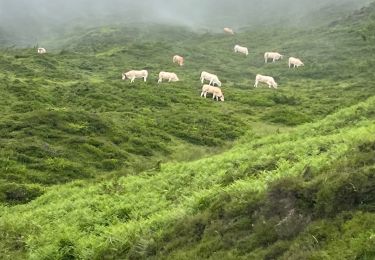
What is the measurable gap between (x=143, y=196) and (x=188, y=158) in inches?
361

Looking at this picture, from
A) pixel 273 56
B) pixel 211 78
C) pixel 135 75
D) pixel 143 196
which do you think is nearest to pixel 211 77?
pixel 211 78

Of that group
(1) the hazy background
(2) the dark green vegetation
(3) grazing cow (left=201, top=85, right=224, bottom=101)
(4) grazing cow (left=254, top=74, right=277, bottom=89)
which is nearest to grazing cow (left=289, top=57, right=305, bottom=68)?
(2) the dark green vegetation

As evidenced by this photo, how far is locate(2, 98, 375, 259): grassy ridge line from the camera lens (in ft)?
48.8

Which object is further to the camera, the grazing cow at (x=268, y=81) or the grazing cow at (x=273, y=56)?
the grazing cow at (x=273, y=56)

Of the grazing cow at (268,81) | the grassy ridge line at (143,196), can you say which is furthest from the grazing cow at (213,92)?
the grassy ridge line at (143,196)

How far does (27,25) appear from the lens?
113812 mm

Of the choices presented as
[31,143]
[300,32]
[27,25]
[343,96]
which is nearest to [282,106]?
[343,96]

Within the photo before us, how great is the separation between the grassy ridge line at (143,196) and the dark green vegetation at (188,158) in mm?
83

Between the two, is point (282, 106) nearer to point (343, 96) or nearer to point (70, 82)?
point (343, 96)

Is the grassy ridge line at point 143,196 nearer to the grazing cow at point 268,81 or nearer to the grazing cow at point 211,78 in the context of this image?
the grazing cow at point 211,78

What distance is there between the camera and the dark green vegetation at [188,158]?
10539mm

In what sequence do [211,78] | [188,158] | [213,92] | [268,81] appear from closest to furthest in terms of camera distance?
1. [188,158]
2. [213,92]
3. [211,78]
4. [268,81]

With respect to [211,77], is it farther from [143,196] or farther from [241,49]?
[143,196]

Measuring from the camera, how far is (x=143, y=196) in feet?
62.3
